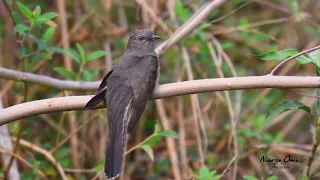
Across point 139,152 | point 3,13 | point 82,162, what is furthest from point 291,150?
point 3,13

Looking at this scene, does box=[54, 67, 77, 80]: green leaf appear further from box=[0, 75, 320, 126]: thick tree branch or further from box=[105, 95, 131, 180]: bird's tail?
box=[0, 75, 320, 126]: thick tree branch

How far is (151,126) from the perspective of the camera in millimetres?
5145

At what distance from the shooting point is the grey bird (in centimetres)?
297

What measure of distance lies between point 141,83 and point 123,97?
0.47 ft

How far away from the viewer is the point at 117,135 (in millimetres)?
3035

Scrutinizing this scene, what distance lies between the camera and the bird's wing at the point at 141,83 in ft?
10.2

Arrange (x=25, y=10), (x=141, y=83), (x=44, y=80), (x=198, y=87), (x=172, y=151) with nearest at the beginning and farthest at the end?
1. (x=198, y=87)
2. (x=141, y=83)
3. (x=25, y=10)
4. (x=44, y=80)
5. (x=172, y=151)

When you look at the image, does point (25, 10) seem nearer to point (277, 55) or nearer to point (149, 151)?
point (149, 151)

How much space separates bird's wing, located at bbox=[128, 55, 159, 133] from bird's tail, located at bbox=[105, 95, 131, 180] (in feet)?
0.14

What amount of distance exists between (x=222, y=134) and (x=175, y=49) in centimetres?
111

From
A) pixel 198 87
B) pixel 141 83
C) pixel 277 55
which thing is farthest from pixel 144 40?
pixel 198 87

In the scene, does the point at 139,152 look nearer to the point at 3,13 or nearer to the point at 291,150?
the point at 291,150

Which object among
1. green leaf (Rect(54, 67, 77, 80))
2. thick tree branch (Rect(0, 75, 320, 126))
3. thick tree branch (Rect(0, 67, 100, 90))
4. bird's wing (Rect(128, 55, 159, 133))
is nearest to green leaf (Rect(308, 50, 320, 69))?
thick tree branch (Rect(0, 75, 320, 126))

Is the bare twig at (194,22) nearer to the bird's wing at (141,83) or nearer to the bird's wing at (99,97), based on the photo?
the bird's wing at (141,83)
